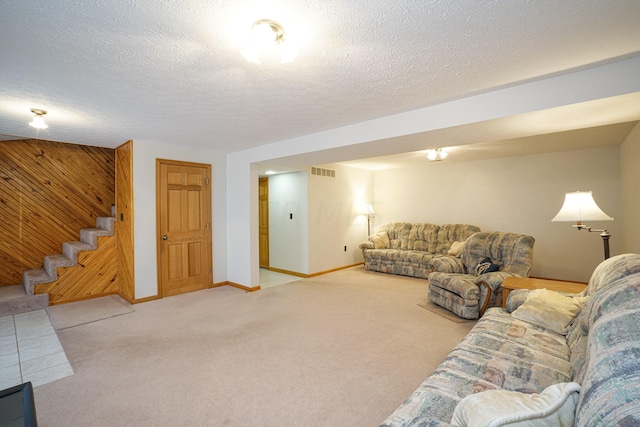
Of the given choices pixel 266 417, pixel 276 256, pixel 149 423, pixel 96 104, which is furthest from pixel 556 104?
pixel 276 256

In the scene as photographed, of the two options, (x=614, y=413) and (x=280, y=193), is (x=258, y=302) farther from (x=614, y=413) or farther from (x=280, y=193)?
(x=614, y=413)

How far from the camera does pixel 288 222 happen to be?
621 cm

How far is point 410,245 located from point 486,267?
7.61 feet

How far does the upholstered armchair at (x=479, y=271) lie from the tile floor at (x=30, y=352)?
3.90 m

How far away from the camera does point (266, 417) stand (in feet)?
6.40

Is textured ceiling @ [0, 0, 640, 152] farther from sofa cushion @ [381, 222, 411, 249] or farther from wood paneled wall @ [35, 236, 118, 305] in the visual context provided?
sofa cushion @ [381, 222, 411, 249]

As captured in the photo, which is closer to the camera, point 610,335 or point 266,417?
point 610,335

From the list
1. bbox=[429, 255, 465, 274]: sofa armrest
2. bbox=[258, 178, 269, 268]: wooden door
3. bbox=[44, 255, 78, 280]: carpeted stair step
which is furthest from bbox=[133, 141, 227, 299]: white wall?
bbox=[429, 255, 465, 274]: sofa armrest

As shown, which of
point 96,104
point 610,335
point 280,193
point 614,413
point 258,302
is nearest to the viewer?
point 614,413

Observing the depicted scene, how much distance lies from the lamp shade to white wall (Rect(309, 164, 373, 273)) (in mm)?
3994

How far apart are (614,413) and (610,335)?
45 centimetres

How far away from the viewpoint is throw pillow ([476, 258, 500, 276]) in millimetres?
4006

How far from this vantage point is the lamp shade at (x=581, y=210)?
8.38ft

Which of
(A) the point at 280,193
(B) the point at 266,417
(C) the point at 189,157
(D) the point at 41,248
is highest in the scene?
(C) the point at 189,157
